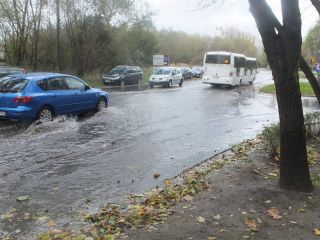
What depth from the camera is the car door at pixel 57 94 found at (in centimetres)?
1373

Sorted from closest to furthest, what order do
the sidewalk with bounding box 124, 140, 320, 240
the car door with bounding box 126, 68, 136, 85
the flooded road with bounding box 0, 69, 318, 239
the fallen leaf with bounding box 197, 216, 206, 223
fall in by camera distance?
1. the sidewalk with bounding box 124, 140, 320, 240
2. the fallen leaf with bounding box 197, 216, 206, 223
3. the flooded road with bounding box 0, 69, 318, 239
4. the car door with bounding box 126, 68, 136, 85

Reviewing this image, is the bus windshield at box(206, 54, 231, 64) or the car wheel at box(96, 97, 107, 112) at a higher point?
the bus windshield at box(206, 54, 231, 64)

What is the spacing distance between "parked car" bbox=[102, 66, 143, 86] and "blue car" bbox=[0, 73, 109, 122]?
73.3 feet

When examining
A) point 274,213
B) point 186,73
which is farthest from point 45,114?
point 186,73

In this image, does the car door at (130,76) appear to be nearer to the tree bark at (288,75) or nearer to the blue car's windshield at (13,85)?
the blue car's windshield at (13,85)

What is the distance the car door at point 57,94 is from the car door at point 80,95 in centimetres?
26

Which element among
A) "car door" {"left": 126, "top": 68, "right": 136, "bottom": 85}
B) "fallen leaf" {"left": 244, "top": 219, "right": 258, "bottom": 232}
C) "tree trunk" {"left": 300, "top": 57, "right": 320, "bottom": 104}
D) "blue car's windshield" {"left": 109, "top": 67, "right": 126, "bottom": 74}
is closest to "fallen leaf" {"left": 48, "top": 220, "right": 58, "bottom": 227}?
"fallen leaf" {"left": 244, "top": 219, "right": 258, "bottom": 232}

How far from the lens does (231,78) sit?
36.2m

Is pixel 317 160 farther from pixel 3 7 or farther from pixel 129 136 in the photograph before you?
pixel 3 7

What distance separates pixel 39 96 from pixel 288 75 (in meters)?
8.76

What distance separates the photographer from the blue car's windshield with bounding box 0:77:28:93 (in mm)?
13312

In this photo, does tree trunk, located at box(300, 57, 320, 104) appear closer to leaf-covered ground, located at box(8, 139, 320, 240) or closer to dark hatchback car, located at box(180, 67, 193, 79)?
leaf-covered ground, located at box(8, 139, 320, 240)

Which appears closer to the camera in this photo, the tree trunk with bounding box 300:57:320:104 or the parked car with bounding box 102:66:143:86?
the tree trunk with bounding box 300:57:320:104

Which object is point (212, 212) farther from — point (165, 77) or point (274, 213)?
point (165, 77)
